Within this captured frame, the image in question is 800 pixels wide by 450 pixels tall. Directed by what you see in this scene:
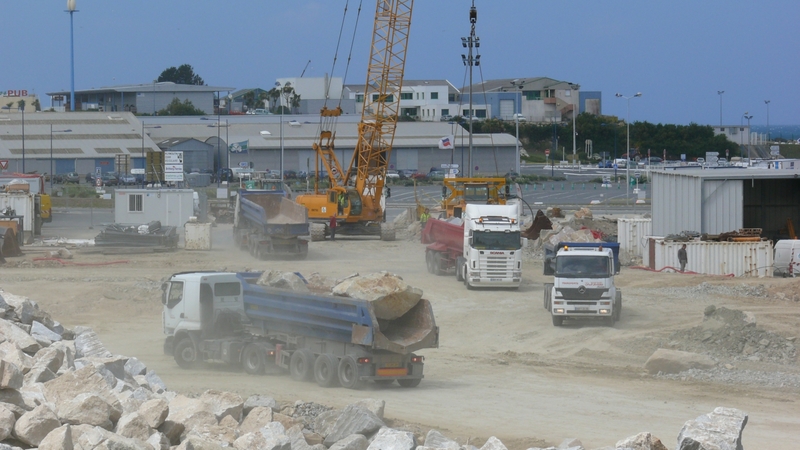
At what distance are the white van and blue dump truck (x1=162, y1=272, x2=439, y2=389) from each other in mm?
22049

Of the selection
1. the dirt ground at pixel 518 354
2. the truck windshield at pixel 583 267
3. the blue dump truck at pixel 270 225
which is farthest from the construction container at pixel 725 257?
the blue dump truck at pixel 270 225

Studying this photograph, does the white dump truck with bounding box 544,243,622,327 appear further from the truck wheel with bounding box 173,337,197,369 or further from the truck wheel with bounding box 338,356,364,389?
the truck wheel with bounding box 173,337,197,369

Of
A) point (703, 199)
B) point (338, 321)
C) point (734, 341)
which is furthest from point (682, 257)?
point (338, 321)

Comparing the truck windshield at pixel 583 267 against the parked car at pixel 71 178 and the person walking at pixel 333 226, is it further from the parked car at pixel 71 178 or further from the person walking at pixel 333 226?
the parked car at pixel 71 178

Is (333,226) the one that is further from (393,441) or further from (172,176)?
(393,441)

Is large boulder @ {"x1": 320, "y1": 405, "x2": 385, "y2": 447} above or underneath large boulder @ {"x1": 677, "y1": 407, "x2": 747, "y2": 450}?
underneath

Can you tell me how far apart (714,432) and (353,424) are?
4.53 metres

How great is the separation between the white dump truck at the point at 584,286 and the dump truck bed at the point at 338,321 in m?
8.44

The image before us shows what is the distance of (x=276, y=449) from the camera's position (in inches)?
438

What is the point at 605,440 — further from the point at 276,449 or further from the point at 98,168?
the point at 98,168

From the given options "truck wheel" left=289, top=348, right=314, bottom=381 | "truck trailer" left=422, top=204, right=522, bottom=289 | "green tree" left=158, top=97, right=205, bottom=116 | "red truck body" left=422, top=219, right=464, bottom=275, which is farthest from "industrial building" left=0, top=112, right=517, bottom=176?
"truck wheel" left=289, top=348, right=314, bottom=381

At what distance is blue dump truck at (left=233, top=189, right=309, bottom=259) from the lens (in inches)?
1610

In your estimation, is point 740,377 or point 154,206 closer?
point 740,377

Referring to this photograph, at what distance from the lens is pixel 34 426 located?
10453mm
